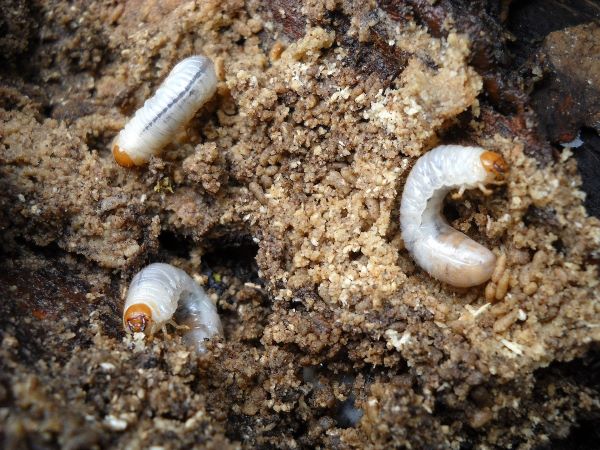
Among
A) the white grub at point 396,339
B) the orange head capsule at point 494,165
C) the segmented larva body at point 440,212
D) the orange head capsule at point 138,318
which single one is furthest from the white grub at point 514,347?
the orange head capsule at point 138,318

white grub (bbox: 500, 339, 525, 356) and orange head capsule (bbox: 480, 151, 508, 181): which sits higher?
orange head capsule (bbox: 480, 151, 508, 181)

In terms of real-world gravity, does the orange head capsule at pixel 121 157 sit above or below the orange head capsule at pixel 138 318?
above

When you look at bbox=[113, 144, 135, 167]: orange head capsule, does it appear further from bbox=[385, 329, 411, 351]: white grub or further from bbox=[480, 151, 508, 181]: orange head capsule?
bbox=[480, 151, 508, 181]: orange head capsule

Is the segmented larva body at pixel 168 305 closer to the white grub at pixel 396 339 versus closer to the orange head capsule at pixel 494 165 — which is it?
the white grub at pixel 396 339

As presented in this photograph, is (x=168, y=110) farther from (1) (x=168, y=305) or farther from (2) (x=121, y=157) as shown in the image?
(1) (x=168, y=305)

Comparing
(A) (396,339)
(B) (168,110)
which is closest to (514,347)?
(A) (396,339)

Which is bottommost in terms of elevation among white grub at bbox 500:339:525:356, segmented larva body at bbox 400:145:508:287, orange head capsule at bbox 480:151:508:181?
white grub at bbox 500:339:525:356

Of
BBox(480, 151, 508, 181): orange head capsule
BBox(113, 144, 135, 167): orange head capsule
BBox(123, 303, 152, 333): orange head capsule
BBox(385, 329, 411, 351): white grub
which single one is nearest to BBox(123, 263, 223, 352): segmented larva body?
BBox(123, 303, 152, 333): orange head capsule
